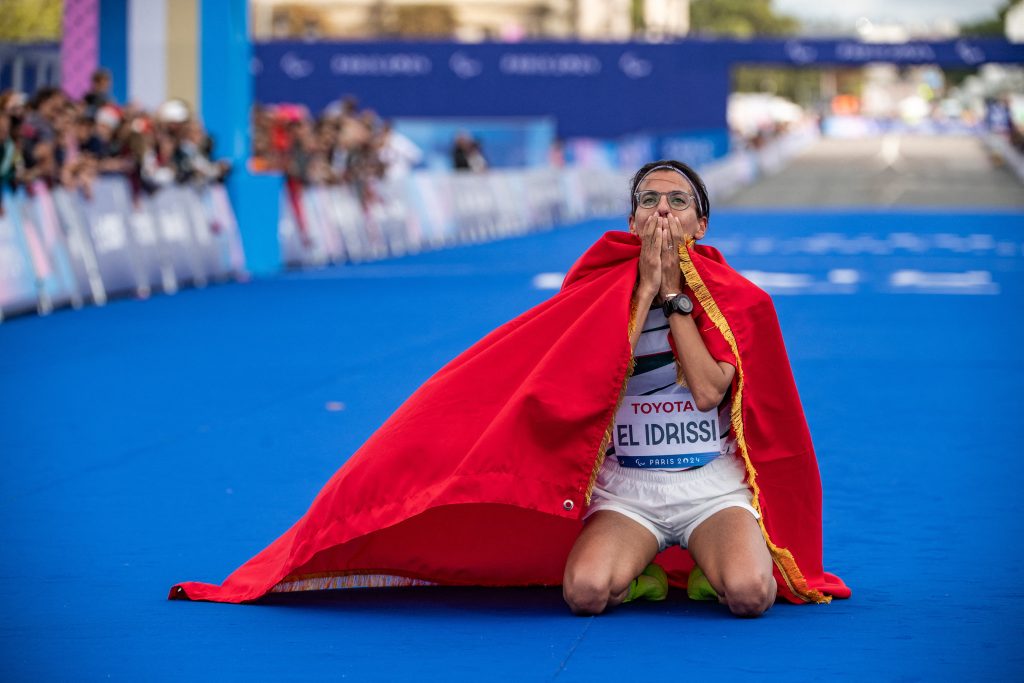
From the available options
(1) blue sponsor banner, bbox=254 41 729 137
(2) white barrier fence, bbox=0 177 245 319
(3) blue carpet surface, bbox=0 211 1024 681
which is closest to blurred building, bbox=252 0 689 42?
(1) blue sponsor banner, bbox=254 41 729 137

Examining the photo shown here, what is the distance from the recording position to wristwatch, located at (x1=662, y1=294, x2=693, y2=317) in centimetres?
520

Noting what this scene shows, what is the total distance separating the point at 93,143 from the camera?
1859 cm

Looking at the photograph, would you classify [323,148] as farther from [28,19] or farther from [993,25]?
[993,25]

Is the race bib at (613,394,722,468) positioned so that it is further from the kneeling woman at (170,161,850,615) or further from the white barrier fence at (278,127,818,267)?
the white barrier fence at (278,127,818,267)

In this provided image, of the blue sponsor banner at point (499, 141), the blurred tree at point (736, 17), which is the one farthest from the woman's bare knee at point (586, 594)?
the blurred tree at point (736, 17)

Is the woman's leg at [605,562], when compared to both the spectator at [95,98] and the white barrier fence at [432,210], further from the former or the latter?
the white barrier fence at [432,210]

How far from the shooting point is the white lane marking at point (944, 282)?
2038cm

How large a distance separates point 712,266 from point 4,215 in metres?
12.3

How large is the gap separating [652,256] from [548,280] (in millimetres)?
16532

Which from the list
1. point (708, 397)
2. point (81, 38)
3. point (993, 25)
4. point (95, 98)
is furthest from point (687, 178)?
point (993, 25)

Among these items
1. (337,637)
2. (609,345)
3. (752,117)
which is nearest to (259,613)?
(337,637)

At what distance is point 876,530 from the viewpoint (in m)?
6.78

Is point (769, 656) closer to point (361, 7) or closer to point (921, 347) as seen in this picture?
point (921, 347)

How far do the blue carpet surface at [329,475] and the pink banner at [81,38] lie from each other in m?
7.74
